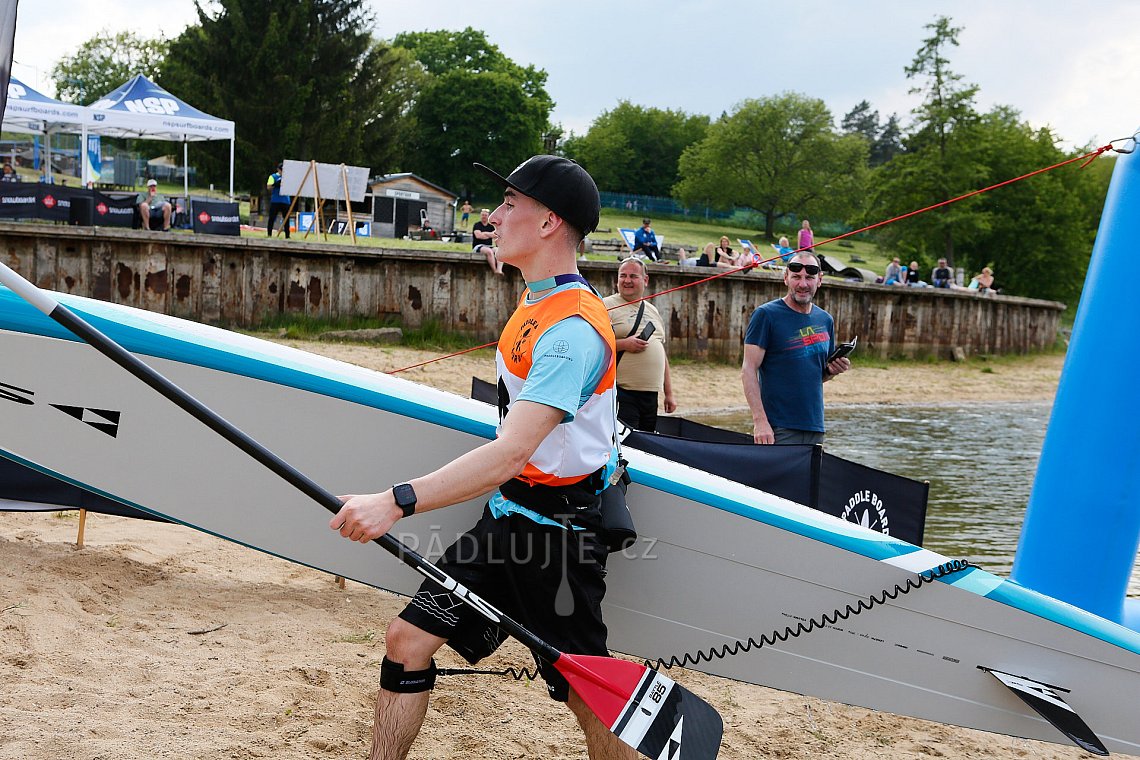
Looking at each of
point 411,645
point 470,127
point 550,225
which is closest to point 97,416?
point 411,645

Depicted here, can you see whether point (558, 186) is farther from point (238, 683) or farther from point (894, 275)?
point (894, 275)

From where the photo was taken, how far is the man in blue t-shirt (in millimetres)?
5637

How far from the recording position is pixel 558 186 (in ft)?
8.46

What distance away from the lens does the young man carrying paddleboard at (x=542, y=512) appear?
2570 millimetres

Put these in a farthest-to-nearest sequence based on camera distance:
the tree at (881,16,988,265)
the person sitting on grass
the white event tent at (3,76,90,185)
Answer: the tree at (881,16,988,265)
the white event tent at (3,76,90,185)
the person sitting on grass

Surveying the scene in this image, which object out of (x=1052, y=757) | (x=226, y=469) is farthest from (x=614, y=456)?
(x=1052, y=757)

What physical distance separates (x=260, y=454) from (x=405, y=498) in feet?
1.45

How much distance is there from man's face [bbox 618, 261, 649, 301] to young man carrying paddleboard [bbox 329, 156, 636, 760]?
409cm

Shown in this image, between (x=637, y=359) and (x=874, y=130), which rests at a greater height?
(x=874, y=130)

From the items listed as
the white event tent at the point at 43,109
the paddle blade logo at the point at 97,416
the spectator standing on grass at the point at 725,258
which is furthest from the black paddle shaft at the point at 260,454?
the white event tent at the point at 43,109

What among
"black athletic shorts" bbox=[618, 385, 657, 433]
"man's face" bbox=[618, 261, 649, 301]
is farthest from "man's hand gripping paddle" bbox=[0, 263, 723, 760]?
"man's face" bbox=[618, 261, 649, 301]

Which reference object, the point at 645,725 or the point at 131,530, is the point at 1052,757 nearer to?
the point at 645,725

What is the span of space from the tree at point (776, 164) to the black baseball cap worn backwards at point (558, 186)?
2565 inches

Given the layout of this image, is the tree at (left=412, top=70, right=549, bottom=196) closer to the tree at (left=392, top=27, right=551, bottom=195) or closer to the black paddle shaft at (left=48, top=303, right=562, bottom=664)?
the tree at (left=392, top=27, right=551, bottom=195)
